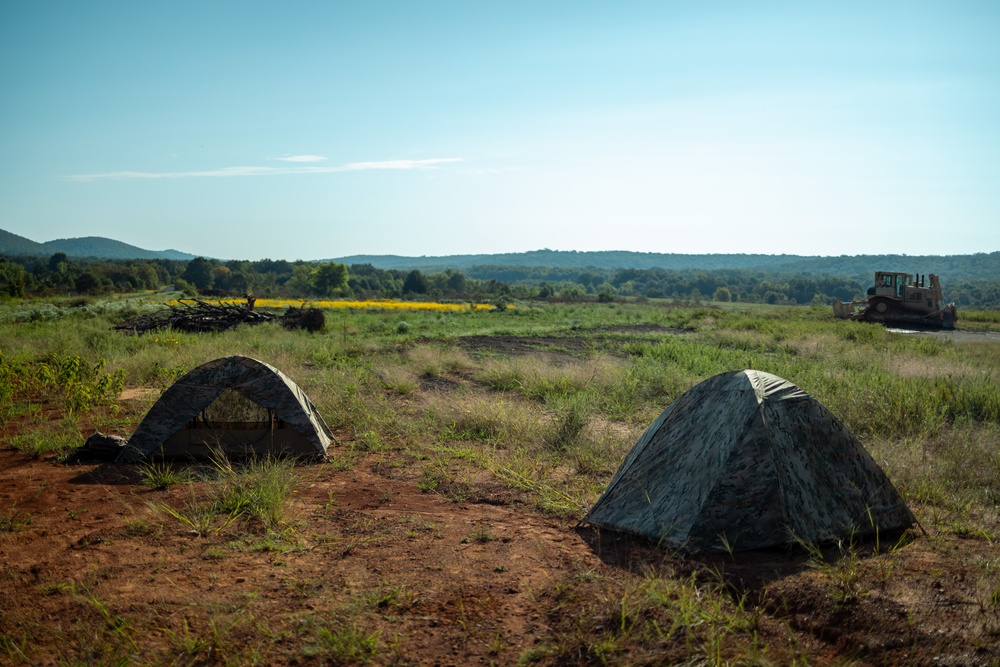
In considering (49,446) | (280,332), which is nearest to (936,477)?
(49,446)

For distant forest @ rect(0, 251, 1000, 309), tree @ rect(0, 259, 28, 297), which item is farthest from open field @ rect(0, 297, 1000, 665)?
distant forest @ rect(0, 251, 1000, 309)

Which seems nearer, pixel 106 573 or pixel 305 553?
pixel 106 573

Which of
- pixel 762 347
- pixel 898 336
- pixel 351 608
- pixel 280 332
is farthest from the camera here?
pixel 898 336

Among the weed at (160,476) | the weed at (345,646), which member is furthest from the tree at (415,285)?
the weed at (345,646)

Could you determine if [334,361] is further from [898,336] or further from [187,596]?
[898,336]

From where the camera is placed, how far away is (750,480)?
17.6ft

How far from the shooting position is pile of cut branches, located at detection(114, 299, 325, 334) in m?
23.0

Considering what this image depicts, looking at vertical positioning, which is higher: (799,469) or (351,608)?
(799,469)

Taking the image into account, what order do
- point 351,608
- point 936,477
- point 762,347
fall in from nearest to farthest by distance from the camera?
point 351,608 < point 936,477 < point 762,347

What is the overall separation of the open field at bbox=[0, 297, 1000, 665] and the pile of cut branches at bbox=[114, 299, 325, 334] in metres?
11.8

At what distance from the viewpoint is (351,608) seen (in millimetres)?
4477

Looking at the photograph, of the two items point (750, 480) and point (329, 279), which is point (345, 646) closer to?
point (750, 480)

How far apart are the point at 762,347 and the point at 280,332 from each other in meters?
15.8

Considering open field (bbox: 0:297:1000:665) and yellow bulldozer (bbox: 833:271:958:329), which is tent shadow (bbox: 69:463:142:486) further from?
yellow bulldozer (bbox: 833:271:958:329)
